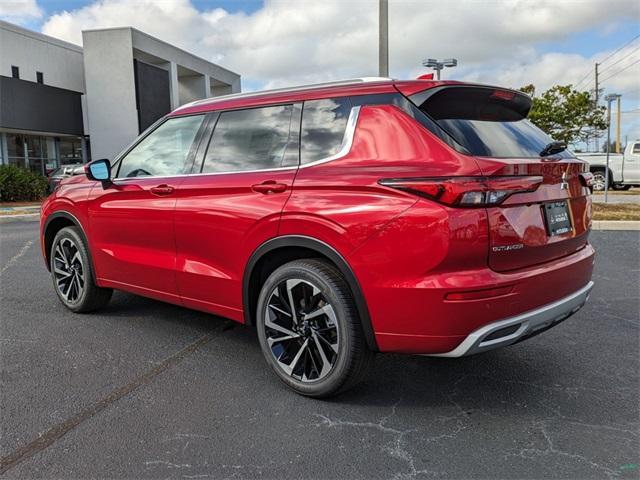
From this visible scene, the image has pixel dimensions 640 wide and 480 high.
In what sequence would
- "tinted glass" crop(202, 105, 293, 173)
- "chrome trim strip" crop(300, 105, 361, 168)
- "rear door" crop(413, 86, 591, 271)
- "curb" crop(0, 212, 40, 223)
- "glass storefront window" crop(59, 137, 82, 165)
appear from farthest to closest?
"glass storefront window" crop(59, 137, 82, 165)
"curb" crop(0, 212, 40, 223)
"tinted glass" crop(202, 105, 293, 173)
"chrome trim strip" crop(300, 105, 361, 168)
"rear door" crop(413, 86, 591, 271)

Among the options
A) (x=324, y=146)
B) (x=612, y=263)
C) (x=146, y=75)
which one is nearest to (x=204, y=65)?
(x=146, y=75)

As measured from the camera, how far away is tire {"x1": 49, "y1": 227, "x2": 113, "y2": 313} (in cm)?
487

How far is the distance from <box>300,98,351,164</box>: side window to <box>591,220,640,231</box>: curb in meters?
8.89

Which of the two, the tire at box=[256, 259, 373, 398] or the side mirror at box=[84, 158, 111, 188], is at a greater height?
the side mirror at box=[84, 158, 111, 188]

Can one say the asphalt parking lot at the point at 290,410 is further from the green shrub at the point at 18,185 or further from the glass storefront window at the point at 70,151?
the glass storefront window at the point at 70,151

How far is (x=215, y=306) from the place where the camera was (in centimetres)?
380

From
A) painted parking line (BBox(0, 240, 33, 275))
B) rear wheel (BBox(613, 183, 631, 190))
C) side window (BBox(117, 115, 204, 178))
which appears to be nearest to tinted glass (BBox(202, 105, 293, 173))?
side window (BBox(117, 115, 204, 178))

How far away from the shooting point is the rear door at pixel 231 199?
3414mm

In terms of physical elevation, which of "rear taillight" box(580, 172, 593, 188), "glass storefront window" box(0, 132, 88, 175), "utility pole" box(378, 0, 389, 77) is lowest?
"rear taillight" box(580, 172, 593, 188)

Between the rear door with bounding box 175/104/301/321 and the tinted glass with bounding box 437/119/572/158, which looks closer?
the tinted glass with bounding box 437/119/572/158

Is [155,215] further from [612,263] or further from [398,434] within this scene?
[612,263]

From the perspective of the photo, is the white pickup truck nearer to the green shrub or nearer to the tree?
the tree

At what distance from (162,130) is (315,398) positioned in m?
2.39

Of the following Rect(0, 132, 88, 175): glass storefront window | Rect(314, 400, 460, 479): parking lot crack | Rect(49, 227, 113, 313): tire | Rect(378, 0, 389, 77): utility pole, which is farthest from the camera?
Rect(0, 132, 88, 175): glass storefront window
